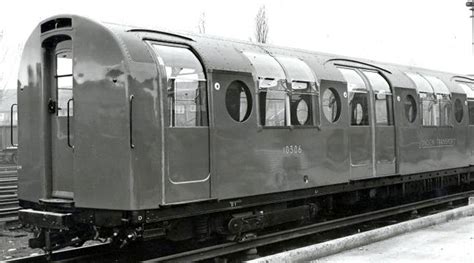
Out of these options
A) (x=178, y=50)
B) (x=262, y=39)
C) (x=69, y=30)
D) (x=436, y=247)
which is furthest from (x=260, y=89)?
(x=262, y=39)

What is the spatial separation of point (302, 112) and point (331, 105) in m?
0.88

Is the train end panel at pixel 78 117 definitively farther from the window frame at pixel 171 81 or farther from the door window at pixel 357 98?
the door window at pixel 357 98

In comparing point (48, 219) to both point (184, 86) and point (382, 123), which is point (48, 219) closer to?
point (184, 86)

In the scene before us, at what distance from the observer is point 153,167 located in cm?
655

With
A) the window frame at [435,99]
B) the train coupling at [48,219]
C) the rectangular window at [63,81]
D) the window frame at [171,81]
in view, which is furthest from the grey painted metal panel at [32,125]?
the window frame at [435,99]

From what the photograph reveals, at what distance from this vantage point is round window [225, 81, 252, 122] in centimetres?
759

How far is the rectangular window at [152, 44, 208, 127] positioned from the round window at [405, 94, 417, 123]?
5843 millimetres

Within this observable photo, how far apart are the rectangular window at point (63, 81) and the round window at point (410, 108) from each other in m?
6.92

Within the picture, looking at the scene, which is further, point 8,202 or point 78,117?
point 8,202

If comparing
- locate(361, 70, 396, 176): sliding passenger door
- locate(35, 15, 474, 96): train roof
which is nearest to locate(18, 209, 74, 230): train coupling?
locate(35, 15, 474, 96): train roof

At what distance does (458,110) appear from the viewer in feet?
44.8

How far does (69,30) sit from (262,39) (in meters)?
20.7

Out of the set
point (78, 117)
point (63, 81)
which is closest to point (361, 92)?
point (63, 81)

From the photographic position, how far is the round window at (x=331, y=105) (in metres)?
9.34
